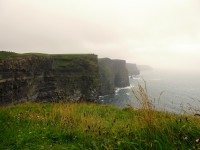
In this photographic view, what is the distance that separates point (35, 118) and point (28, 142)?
3307mm

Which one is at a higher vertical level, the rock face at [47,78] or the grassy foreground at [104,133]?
the grassy foreground at [104,133]

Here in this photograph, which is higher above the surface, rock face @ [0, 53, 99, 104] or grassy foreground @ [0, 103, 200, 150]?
grassy foreground @ [0, 103, 200, 150]

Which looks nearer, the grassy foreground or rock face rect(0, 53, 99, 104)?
the grassy foreground

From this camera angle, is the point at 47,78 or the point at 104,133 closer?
the point at 104,133

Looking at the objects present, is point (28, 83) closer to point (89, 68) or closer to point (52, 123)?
point (89, 68)

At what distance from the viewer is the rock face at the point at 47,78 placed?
7650 centimetres

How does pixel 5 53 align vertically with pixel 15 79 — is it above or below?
above

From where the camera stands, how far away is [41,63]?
94312 mm

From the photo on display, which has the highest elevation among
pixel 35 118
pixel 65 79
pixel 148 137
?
pixel 148 137

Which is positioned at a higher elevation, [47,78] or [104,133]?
[104,133]

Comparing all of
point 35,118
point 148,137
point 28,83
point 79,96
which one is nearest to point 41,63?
point 28,83

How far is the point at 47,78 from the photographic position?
10062cm

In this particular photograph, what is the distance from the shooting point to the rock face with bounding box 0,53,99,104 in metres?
76.5

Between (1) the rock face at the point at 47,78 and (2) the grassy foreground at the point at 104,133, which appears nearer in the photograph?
(2) the grassy foreground at the point at 104,133
